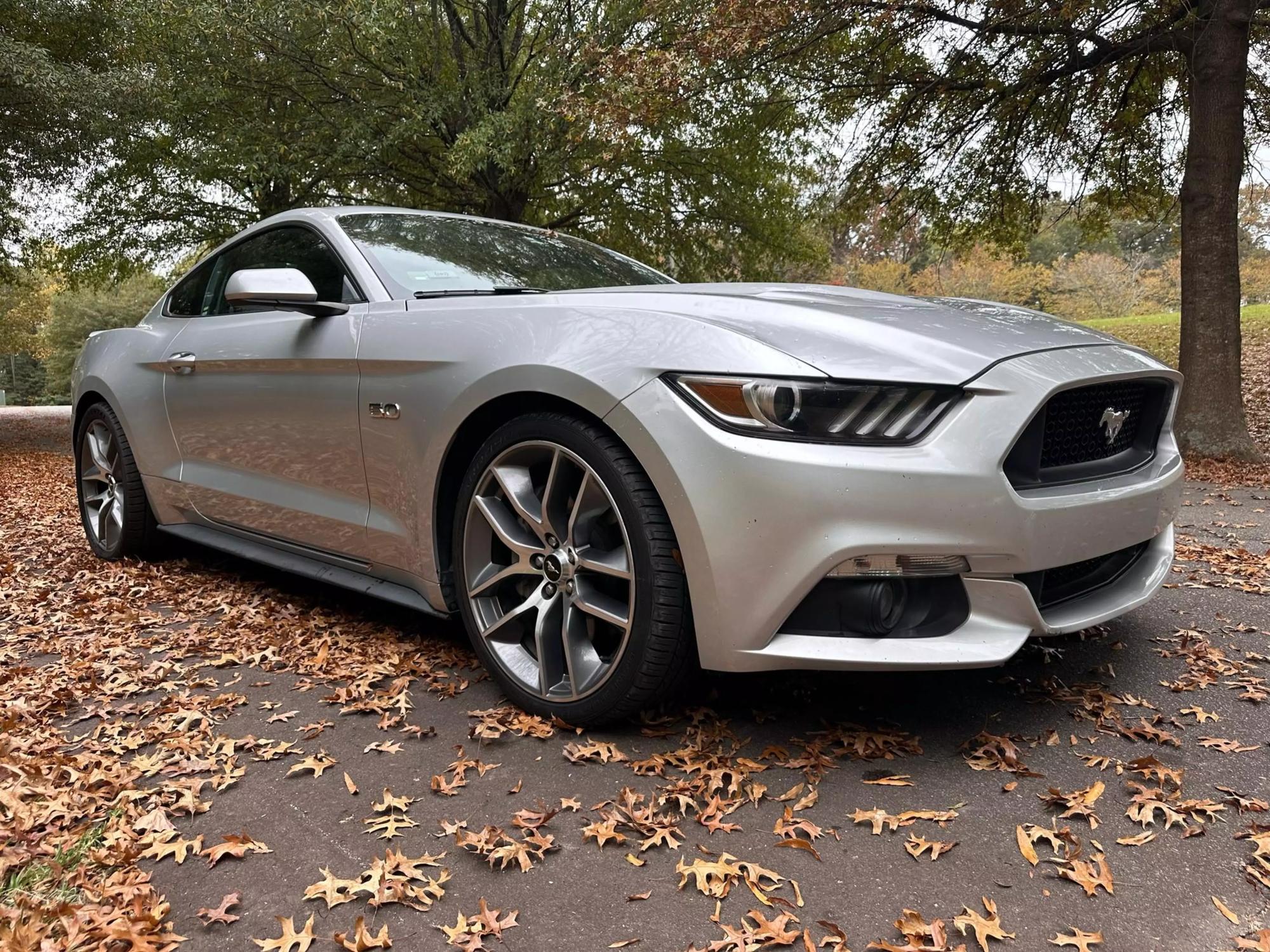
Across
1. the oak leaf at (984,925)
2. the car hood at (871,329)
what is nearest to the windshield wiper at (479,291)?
the car hood at (871,329)

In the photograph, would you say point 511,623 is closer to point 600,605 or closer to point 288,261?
point 600,605

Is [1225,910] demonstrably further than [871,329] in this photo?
No

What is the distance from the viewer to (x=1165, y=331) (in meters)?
22.7

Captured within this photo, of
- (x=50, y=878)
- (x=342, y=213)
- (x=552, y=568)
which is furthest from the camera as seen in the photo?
(x=342, y=213)

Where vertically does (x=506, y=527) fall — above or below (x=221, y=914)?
above

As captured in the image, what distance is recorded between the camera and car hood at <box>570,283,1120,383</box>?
6.93 ft

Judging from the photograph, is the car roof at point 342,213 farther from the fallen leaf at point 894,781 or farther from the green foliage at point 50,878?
the fallen leaf at point 894,781

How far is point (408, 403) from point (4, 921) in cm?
158

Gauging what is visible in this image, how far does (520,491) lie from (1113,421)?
1613 mm

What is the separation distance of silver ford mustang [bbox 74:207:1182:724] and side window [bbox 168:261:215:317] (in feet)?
3.42

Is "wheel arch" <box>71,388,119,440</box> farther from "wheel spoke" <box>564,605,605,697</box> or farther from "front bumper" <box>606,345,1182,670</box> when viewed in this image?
"front bumper" <box>606,345,1182,670</box>

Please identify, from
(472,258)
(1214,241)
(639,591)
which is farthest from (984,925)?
(1214,241)

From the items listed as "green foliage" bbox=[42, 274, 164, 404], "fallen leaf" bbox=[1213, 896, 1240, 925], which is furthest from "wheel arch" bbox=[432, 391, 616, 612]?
"green foliage" bbox=[42, 274, 164, 404]

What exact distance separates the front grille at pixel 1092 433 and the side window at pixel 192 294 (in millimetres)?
3594
